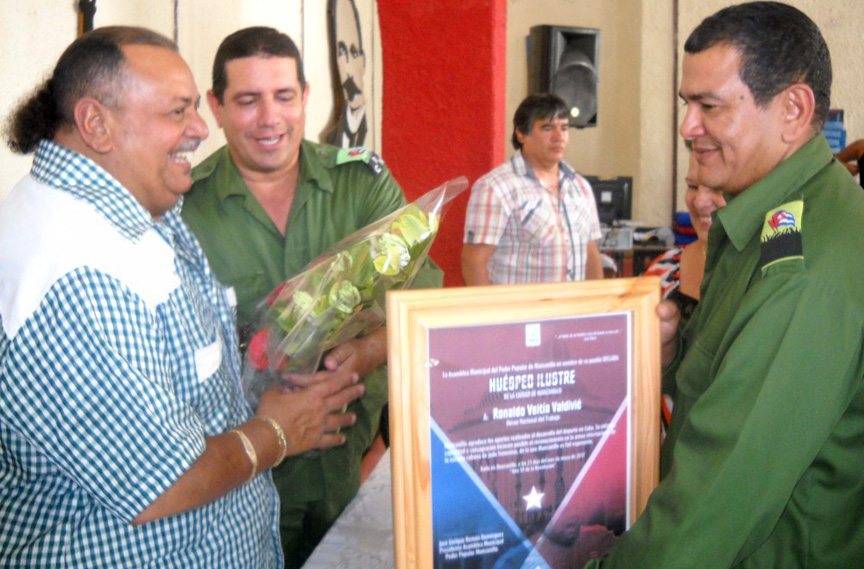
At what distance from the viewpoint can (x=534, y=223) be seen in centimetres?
403

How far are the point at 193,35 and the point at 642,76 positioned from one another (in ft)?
21.0

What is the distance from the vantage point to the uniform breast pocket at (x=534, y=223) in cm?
402

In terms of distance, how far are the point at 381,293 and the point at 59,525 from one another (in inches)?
24.0

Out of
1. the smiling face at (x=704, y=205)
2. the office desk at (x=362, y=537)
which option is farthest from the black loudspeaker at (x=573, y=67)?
the office desk at (x=362, y=537)

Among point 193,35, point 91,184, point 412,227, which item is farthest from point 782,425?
point 193,35

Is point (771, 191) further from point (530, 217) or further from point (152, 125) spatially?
point (530, 217)

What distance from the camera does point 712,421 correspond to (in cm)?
103

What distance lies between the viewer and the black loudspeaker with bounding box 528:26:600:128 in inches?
309

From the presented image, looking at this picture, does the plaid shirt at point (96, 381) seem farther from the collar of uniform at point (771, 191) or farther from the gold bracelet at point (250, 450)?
the collar of uniform at point (771, 191)

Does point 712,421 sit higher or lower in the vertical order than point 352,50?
lower

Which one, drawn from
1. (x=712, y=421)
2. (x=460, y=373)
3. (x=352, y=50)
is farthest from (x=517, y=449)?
(x=352, y=50)

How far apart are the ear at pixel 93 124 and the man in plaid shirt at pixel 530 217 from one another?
273 centimetres

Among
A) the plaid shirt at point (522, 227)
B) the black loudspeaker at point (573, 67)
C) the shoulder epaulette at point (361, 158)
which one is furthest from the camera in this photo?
the black loudspeaker at point (573, 67)

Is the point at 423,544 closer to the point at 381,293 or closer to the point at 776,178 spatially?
the point at 381,293
